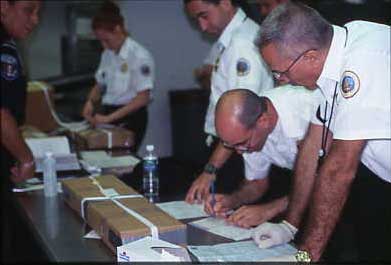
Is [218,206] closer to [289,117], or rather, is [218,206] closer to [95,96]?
[289,117]

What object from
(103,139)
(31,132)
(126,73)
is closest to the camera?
(103,139)

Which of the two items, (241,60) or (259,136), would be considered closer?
(259,136)

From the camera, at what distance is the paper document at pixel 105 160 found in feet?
7.90

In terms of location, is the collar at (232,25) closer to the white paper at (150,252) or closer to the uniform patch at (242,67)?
the uniform patch at (242,67)

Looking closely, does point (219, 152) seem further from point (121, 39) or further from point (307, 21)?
point (121, 39)

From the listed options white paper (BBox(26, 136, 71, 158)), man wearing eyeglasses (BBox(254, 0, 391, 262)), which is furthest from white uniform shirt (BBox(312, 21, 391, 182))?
white paper (BBox(26, 136, 71, 158))

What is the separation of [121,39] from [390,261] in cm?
206

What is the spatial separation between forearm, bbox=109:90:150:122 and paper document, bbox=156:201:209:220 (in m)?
1.34

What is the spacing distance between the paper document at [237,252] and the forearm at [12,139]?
0.99 meters

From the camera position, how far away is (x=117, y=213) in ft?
5.08

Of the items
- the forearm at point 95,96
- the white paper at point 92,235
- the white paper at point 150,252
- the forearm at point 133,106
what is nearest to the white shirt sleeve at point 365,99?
the white paper at point 150,252

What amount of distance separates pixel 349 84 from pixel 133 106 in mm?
2077

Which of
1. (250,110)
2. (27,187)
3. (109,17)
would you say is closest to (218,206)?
(250,110)

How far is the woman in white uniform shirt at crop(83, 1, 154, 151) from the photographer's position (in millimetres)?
3146
